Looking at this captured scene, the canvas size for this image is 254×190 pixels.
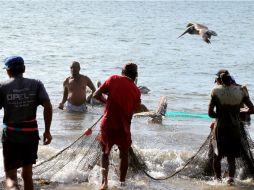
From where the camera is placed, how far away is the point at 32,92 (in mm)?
6285

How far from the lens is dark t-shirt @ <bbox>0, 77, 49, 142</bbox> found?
622 centimetres

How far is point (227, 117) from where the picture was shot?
791 cm

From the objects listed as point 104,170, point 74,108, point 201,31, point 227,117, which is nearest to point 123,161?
point 104,170

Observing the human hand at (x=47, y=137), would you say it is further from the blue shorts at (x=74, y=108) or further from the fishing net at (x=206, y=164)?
the blue shorts at (x=74, y=108)

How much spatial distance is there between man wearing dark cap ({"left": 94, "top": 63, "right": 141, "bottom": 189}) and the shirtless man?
4799 millimetres

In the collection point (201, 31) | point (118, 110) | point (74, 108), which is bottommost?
point (74, 108)

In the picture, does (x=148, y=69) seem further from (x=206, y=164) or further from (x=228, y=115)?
(x=228, y=115)

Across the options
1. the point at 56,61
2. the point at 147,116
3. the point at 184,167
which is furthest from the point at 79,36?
the point at 184,167

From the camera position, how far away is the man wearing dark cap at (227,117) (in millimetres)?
7816

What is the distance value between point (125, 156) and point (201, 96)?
10501 mm

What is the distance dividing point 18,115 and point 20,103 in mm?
117

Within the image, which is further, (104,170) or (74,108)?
(74,108)

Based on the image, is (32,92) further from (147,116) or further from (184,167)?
(147,116)

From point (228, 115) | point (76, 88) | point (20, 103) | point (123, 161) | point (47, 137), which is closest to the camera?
point (20, 103)
